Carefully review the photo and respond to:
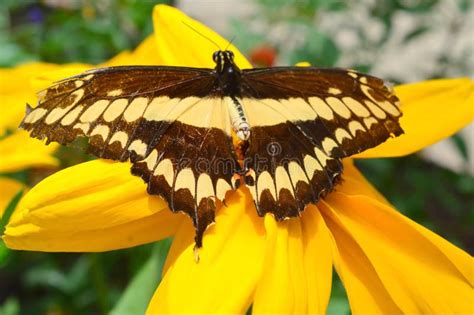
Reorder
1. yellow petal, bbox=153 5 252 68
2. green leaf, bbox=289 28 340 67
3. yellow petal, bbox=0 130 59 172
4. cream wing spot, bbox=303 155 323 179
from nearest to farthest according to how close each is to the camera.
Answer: cream wing spot, bbox=303 155 323 179 < yellow petal, bbox=153 5 252 68 < yellow petal, bbox=0 130 59 172 < green leaf, bbox=289 28 340 67

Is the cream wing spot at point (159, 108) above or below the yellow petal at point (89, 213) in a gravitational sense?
above

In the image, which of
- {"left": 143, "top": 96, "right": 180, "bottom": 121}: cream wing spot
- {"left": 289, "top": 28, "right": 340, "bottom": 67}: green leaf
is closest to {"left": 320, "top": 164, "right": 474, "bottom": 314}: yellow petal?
{"left": 143, "top": 96, "right": 180, "bottom": 121}: cream wing spot

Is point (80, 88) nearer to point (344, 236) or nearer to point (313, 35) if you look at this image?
point (344, 236)

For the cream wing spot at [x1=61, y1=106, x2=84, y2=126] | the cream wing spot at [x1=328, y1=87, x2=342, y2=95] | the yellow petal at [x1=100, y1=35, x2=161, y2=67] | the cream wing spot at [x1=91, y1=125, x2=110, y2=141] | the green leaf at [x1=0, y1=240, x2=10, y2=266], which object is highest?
the yellow petal at [x1=100, y1=35, x2=161, y2=67]

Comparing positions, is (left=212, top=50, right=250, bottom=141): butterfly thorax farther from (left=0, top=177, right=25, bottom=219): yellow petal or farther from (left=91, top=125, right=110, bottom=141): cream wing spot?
(left=0, top=177, right=25, bottom=219): yellow petal

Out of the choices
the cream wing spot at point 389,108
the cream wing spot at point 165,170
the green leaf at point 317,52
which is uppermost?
the green leaf at point 317,52

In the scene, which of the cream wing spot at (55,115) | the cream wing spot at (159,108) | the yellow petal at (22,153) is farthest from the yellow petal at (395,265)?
the yellow petal at (22,153)

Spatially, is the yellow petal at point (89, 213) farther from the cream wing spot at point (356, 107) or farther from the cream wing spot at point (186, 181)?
the cream wing spot at point (356, 107)
